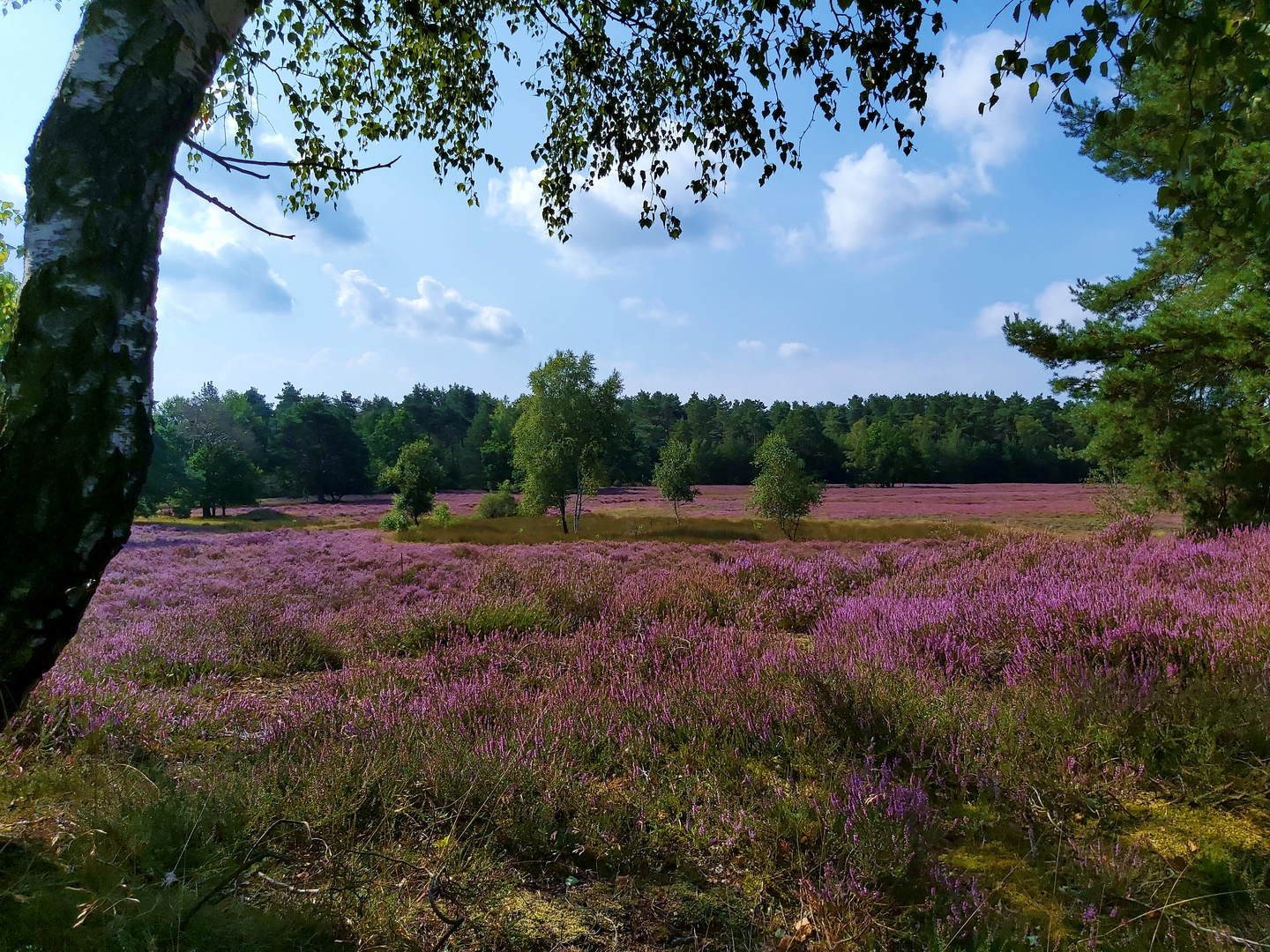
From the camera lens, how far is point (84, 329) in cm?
184

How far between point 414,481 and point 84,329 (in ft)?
103

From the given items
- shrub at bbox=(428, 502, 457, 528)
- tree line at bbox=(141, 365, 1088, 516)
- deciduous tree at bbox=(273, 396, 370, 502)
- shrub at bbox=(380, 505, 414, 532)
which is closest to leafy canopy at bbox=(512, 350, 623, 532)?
tree line at bbox=(141, 365, 1088, 516)

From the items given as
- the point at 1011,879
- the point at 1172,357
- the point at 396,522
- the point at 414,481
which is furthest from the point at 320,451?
the point at 1011,879

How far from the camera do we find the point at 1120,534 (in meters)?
9.62

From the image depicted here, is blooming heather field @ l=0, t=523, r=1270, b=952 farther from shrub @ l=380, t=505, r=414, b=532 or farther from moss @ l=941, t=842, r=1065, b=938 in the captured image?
shrub @ l=380, t=505, r=414, b=532

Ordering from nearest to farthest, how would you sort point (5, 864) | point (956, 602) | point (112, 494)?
point (5, 864) < point (112, 494) < point (956, 602)

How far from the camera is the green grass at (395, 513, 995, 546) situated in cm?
2253

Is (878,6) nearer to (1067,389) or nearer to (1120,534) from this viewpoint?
(1120,534)

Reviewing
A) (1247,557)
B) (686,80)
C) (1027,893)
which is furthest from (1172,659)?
(686,80)

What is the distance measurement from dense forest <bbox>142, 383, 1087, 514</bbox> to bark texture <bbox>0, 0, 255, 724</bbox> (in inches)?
1417

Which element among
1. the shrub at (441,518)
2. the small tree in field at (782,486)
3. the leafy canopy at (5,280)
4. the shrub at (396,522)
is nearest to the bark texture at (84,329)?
the leafy canopy at (5,280)

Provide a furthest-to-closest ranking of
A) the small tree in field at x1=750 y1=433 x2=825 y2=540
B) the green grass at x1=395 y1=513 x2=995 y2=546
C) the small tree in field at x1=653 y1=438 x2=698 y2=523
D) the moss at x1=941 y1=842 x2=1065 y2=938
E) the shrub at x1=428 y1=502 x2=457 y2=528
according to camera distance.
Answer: the small tree in field at x1=653 y1=438 x2=698 y2=523 < the shrub at x1=428 y1=502 x2=457 y2=528 < the small tree in field at x1=750 y1=433 x2=825 y2=540 < the green grass at x1=395 y1=513 x2=995 y2=546 < the moss at x1=941 y1=842 x2=1065 y2=938

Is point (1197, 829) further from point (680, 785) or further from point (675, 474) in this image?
point (675, 474)

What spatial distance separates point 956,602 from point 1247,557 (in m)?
3.75
